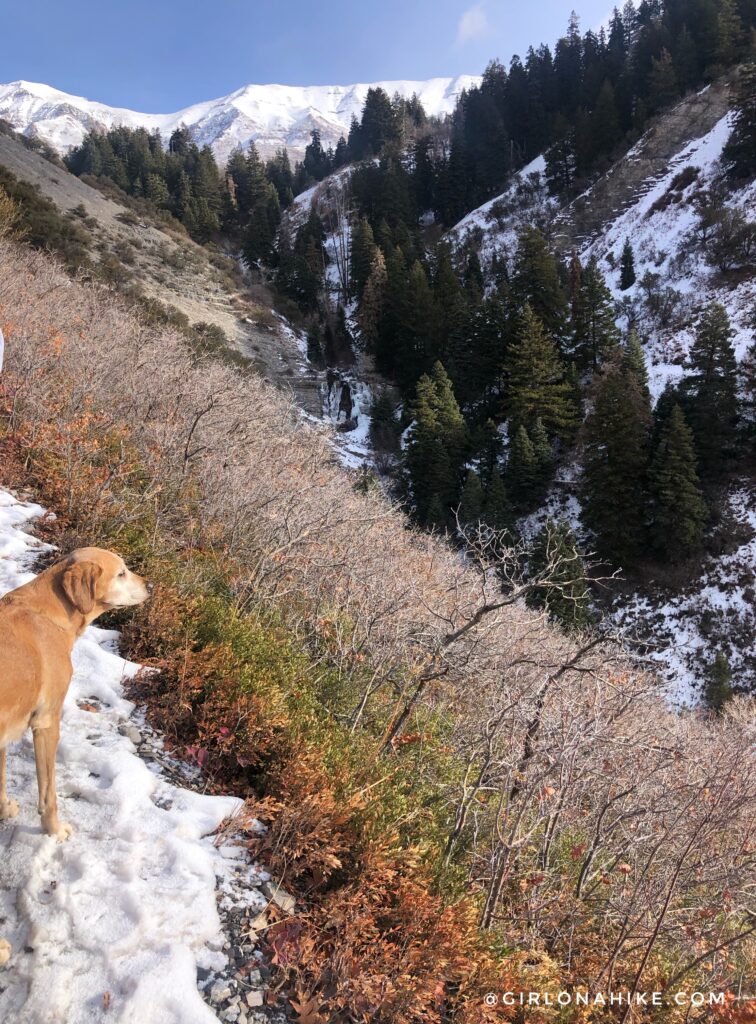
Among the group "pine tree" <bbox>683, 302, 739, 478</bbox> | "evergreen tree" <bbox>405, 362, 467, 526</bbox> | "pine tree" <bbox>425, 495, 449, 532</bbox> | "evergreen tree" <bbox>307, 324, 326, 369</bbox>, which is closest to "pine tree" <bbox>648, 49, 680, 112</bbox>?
"pine tree" <bbox>683, 302, 739, 478</bbox>

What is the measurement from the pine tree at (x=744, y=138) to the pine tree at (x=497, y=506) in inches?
1248

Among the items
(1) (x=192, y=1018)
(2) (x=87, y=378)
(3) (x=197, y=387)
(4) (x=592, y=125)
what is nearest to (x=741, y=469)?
(3) (x=197, y=387)

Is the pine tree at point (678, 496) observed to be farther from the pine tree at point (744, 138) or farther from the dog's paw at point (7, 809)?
the pine tree at point (744, 138)

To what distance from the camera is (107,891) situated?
2.36 metres

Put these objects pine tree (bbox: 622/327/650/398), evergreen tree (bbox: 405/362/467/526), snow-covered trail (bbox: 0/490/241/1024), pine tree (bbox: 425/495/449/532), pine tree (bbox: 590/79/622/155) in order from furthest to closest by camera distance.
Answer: pine tree (bbox: 590/79/622/155), evergreen tree (bbox: 405/362/467/526), pine tree (bbox: 622/327/650/398), pine tree (bbox: 425/495/449/532), snow-covered trail (bbox: 0/490/241/1024)

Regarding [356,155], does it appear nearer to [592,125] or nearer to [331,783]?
[592,125]

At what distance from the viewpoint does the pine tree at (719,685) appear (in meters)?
18.5

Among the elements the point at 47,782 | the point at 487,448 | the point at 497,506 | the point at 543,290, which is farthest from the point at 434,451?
the point at 47,782

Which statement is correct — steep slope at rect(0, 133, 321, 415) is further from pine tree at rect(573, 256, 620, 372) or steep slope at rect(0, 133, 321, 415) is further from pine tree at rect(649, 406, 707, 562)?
pine tree at rect(649, 406, 707, 562)

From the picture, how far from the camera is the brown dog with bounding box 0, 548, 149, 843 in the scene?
2.29 meters

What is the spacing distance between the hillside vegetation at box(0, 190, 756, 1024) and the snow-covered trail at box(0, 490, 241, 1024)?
388 mm

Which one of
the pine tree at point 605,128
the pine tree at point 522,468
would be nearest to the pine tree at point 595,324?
the pine tree at point 522,468

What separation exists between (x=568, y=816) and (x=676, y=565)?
23358 mm

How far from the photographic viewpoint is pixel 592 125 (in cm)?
5034
